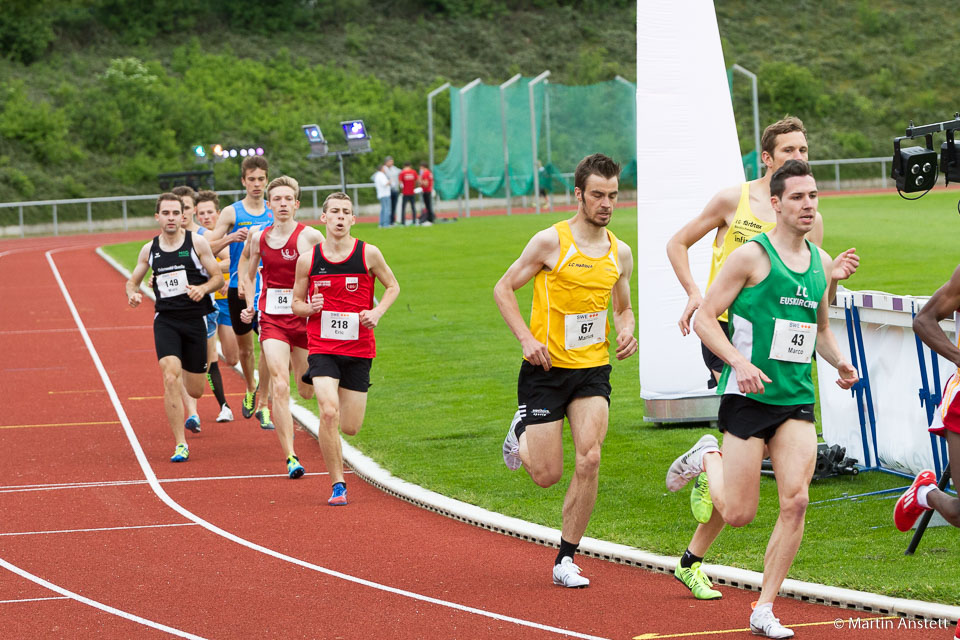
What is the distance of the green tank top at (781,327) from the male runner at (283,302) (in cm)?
478

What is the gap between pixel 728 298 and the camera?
6090 mm

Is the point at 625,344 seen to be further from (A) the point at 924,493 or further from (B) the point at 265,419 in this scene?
(B) the point at 265,419

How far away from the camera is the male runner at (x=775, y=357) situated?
19.6 ft

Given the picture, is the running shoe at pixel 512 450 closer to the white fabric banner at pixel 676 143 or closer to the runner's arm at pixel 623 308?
the runner's arm at pixel 623 308

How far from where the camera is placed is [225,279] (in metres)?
11.9

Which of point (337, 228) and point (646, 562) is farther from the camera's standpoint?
point (337, 228)

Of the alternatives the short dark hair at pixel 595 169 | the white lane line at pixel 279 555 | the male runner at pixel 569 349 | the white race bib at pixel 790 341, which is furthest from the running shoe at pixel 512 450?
the white race bib at pixel 790 341

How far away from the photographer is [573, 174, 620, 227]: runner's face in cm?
693

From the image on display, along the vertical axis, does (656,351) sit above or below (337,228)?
below

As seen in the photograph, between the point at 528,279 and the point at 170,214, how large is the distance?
5.47 m

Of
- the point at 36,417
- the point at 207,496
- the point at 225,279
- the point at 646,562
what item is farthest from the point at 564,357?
the point at 36,417

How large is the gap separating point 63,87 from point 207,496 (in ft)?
176

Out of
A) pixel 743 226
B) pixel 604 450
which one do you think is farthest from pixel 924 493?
pixel 604 450

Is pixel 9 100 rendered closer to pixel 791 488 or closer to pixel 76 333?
pixel 76 333
